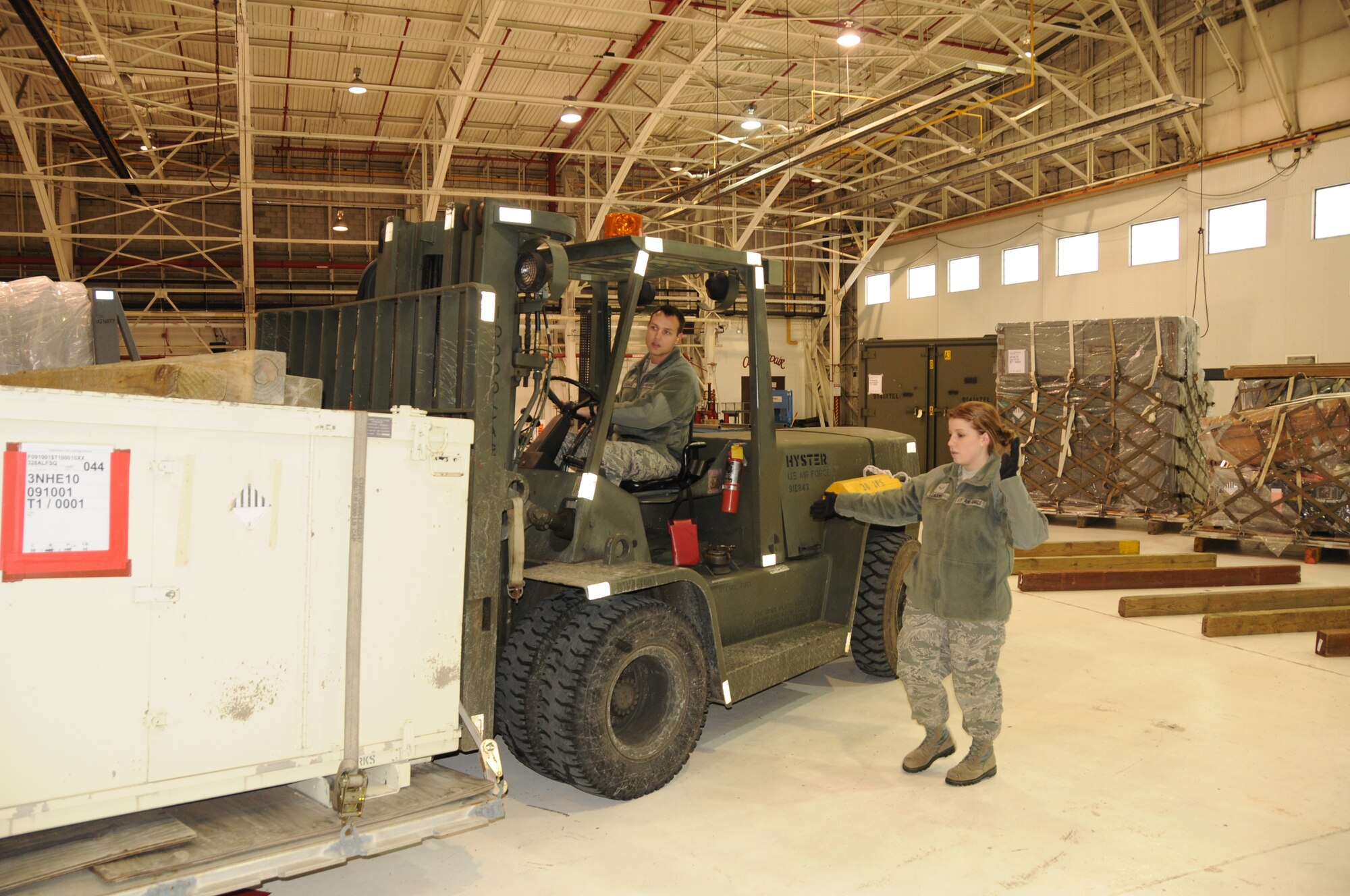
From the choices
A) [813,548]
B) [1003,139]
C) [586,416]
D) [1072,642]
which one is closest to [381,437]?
[586,416]

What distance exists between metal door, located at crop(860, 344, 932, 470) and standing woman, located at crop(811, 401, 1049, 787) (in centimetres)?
1460

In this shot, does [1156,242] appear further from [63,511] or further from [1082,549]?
[63,511]

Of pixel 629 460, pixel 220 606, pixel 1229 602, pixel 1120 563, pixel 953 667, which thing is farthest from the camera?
pixel 1120 563

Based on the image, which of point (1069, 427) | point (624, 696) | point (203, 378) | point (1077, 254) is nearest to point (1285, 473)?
point (1069, 427)

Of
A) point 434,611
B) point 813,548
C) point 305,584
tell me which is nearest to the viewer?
point 305,584

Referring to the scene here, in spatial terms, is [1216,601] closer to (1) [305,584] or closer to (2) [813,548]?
(2) [813,548]

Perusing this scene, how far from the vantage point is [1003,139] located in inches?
874

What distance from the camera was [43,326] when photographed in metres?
4.30

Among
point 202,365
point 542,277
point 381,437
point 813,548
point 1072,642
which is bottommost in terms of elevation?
point 1072,642

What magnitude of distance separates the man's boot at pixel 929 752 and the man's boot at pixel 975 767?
13 cm

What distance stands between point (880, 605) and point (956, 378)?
13.5m

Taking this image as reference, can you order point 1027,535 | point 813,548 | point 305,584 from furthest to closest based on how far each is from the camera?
point 813,548, point 1027,535, point 305,584

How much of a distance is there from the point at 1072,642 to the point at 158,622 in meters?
6.47

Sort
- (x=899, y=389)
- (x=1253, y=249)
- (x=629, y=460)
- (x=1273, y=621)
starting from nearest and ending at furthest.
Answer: (x=629, y=460)
(x=1273, y=621)
(x=1253, y=249)
(x=899, y=389)
